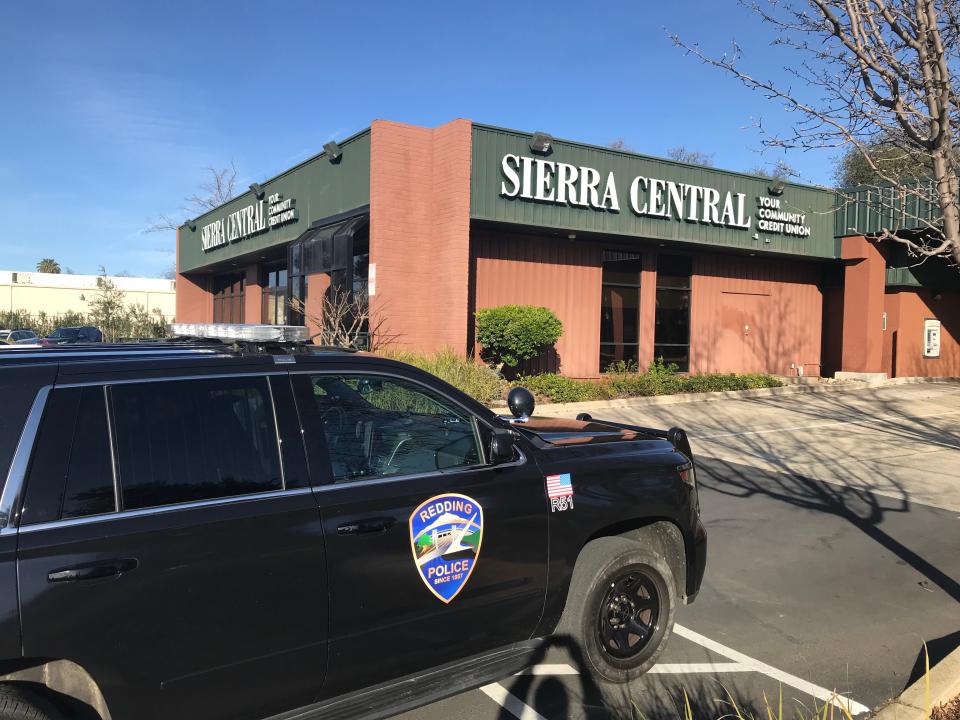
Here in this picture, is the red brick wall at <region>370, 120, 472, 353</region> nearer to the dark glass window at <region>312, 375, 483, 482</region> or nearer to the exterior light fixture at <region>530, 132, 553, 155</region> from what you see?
the exterior light fixture at <region>530, 132, 553, 155</region>

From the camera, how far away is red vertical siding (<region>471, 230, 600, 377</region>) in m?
17.3

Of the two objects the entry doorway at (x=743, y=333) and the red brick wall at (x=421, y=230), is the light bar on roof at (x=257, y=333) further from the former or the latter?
the entry doorway at (x=743, y=333)

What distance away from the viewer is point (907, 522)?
24.0 ft

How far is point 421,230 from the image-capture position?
16.0 m

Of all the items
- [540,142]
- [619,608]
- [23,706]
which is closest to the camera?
[23,706]

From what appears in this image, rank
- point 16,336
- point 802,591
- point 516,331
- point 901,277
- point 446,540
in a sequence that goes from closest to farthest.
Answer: point 446,540, point 802,591, point 516,331, point 901,277, point 16,336

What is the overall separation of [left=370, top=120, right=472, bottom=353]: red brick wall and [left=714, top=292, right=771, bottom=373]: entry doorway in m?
9.27

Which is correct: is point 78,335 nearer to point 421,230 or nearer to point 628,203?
point 421,230

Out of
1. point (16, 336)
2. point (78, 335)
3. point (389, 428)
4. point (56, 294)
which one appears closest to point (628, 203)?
point (389, 428)

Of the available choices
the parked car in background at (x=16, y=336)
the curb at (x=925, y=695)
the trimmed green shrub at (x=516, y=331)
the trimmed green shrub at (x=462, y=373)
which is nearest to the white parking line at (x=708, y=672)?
the curb at (x=925, y=695)

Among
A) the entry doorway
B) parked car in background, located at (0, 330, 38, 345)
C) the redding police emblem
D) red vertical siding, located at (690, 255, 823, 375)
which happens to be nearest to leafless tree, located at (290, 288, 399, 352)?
red vertical siding, located at (690, 255, 823, 375)

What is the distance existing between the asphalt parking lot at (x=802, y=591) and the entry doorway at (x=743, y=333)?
9.68 m

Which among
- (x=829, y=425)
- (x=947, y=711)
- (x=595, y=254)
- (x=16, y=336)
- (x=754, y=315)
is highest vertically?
(x=595, y=254)

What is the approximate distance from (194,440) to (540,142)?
14.1 metres
